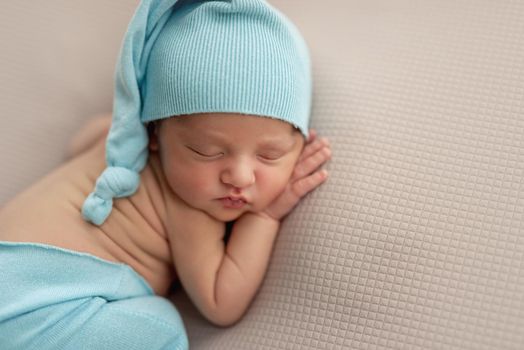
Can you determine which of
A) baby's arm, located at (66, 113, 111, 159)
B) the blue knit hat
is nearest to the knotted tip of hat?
the blue knit hat

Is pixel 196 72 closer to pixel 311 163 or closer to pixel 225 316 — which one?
pixel 311 163

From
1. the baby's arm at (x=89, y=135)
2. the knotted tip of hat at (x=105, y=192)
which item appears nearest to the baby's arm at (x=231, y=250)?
the knotted tip of hat at (x=105, y=192)

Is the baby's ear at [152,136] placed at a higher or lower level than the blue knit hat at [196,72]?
lower

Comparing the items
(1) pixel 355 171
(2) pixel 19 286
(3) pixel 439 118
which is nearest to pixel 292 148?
(1) pixel 355 171

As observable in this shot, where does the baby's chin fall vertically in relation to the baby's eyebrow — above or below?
below

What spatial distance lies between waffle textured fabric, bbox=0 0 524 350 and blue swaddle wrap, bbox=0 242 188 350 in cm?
15

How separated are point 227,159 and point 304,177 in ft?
0.57

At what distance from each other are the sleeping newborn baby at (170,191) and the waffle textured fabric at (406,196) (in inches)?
2.7

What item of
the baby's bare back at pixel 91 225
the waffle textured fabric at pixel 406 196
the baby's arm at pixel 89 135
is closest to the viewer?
the waffle textured fabric at pixel 406 196

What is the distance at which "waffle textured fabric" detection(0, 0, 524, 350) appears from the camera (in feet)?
3.48

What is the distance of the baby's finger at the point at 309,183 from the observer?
1.22 metres

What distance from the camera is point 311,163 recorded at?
4.06ft

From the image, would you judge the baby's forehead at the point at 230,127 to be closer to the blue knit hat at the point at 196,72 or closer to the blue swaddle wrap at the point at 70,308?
the blue knit hat at the point at 196,72

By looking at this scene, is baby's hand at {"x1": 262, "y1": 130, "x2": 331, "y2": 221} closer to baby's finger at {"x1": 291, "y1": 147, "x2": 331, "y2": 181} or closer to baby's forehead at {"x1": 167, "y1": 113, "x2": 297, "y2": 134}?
baby's finger at {"x1": 291, "y1": 147, "x2": 331, "y2": 181}
